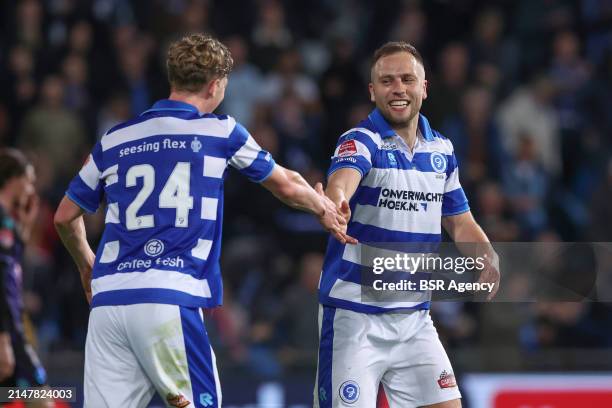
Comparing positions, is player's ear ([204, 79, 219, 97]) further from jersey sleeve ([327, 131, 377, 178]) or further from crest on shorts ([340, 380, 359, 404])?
crest on shorts ([340, 380, 359, 404])

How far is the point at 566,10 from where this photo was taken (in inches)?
548

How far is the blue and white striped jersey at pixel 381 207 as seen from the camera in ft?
19.4

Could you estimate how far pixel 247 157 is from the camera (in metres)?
5.43

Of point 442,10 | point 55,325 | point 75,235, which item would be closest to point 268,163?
point 75,235

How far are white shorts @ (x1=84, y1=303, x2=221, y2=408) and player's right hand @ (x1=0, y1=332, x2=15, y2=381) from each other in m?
1.57

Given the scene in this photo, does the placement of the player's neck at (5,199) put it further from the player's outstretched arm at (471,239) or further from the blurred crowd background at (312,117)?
the player's outstretched arm at (471,239)

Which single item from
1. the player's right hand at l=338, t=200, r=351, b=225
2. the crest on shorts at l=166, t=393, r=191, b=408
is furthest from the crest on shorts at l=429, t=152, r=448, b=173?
the crest on shorts at l=166, t=393, r=191, b=408

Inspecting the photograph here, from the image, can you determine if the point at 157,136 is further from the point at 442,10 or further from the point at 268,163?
the point at 442,10

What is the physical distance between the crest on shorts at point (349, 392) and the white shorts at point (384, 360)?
0.01 meters

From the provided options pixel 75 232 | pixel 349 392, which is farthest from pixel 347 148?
pixel 75 232

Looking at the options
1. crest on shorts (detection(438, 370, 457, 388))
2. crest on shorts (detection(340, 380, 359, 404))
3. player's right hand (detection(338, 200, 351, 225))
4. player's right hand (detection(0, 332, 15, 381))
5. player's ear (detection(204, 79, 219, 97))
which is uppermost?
player's ear (detection(204, 79, 219, 97))

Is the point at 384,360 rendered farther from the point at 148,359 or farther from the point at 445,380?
the point at 148,359

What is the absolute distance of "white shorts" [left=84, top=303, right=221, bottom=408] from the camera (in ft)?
17.1

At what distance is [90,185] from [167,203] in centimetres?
51
